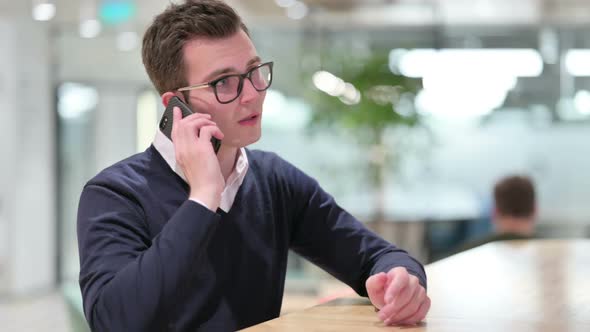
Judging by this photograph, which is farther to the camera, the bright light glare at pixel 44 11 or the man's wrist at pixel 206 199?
the bright light glare at pixel 44 11

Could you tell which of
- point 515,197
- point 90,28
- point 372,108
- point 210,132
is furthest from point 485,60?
point 210,132

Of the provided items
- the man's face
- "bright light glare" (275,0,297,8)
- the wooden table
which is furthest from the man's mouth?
"bright light glare" (275,0,297,8)

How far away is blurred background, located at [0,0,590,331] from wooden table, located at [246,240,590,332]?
17.1ft

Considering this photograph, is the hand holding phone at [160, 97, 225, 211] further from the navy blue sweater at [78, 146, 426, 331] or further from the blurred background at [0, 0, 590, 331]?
the blurred background at [0, 0, 590, 331]

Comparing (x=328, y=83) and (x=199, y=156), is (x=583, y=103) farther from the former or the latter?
(x=199, y=156)

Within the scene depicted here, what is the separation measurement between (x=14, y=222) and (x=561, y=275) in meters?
7.09

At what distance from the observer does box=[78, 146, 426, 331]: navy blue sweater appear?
1470 mm

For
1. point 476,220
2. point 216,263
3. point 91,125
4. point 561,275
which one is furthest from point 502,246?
point 476,220

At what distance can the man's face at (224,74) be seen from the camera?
5.76 feet

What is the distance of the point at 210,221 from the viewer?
152 centimetres

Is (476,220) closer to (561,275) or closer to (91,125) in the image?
(91,125)

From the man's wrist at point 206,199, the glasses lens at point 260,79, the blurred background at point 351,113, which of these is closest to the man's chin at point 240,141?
the glasses lens at point 260,79

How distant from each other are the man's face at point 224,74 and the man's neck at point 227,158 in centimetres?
3

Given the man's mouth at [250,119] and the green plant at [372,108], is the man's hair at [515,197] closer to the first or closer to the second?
the man's mouth at [250,119]
